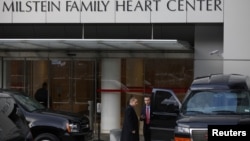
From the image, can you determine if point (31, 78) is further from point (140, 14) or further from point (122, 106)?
point (140, 14)

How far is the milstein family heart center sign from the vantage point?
19078 mm

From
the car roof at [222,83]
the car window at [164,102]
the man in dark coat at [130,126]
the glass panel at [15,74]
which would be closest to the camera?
the car roof at [222,83]

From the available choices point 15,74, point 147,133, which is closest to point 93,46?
point 15,74

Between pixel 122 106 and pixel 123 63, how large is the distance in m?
1.59

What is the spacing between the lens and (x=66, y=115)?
14422 mm

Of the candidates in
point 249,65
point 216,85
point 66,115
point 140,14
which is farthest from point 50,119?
point 249,65

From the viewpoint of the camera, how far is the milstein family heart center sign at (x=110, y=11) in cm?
1908

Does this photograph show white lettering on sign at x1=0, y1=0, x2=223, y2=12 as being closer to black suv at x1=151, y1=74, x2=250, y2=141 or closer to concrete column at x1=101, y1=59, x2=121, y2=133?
concrete column at x1=101, y1=59, x2=121, y2=133

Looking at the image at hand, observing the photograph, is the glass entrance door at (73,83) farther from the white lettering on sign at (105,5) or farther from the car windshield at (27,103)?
the car windshield at (27,103)

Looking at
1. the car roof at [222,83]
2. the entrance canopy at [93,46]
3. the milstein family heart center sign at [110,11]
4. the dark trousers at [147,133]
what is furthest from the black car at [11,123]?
the milstein family heart center sign at [110,11]

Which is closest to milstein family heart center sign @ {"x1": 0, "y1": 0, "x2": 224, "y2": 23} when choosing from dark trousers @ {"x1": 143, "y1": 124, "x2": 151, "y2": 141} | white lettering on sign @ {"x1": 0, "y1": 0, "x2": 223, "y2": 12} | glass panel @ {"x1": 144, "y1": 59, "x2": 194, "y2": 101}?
white lettering on sign @ {"x1": 0, "y1": 0, "x2": 223, "y2": 12}

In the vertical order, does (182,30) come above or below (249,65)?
above

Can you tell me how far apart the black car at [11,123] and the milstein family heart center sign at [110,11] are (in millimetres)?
12063

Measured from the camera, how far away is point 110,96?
Result: 20.5 metres
